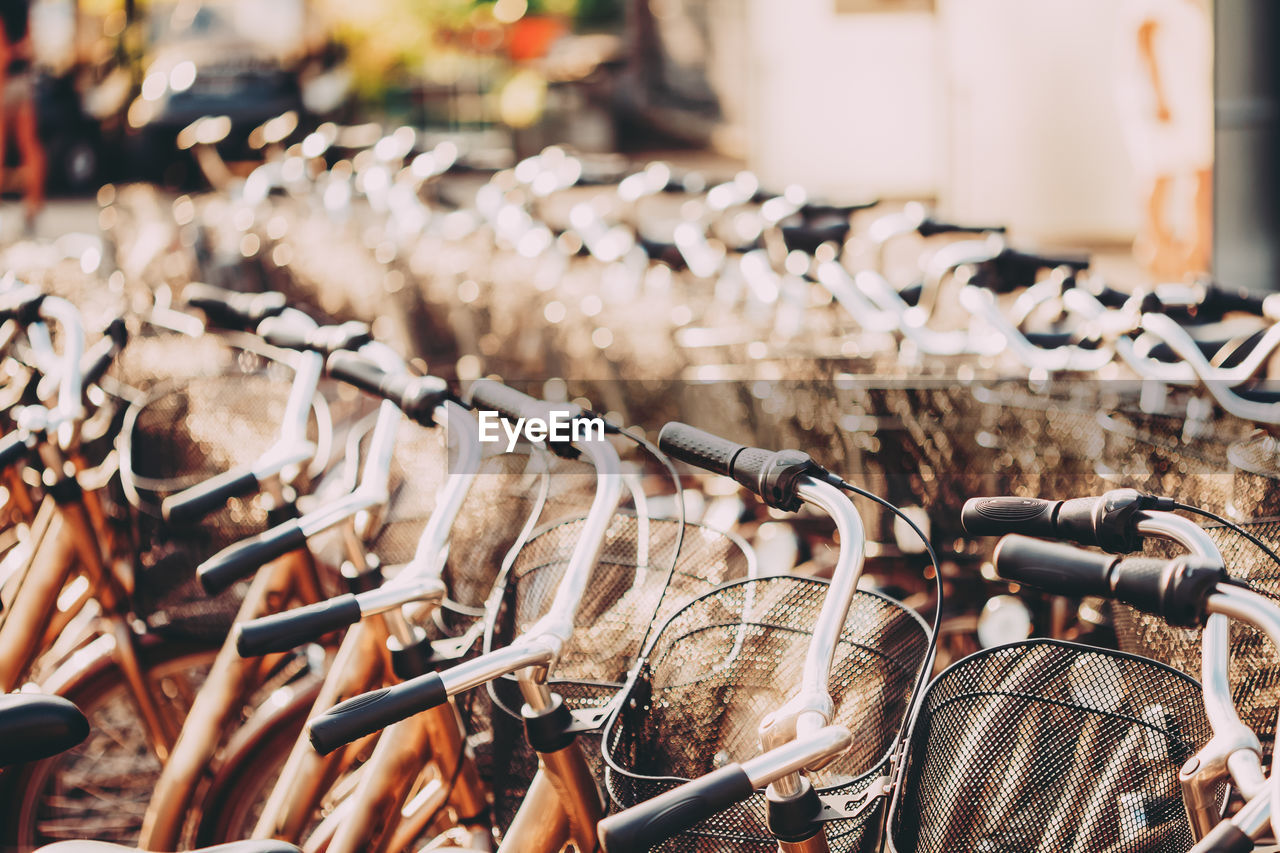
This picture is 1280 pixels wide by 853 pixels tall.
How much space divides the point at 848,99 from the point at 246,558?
1001 cm

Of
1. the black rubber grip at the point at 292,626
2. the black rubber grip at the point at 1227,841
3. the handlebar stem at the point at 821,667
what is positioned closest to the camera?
the black rubber grip at the point at 1227,841

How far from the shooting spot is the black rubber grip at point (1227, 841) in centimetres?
112

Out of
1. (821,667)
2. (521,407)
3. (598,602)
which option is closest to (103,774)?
(598,602)

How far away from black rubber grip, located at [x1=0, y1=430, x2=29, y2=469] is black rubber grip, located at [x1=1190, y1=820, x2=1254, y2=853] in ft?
7.92

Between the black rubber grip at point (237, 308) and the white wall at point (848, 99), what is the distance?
863 centimetres

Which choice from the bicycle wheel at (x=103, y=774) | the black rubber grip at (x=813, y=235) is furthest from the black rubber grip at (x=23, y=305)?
the black rubber grip at (x=813, y=235)

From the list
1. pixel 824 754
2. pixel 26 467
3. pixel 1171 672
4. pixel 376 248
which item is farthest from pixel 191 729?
pixel 376 248

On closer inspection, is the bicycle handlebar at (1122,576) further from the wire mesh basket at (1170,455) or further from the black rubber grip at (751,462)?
the wire mesh basket at (1170,455)

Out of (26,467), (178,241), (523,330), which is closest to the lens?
(26,467)

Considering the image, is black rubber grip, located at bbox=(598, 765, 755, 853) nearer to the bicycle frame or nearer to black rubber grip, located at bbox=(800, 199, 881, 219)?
the bicycle frame

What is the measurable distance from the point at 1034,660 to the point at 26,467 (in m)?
2.87

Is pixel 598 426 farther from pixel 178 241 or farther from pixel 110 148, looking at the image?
pixel 110 148

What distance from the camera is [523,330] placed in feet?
16.5

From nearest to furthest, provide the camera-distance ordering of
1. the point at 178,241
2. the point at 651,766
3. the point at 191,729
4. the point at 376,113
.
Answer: the point at 651,766 → the point at 191,729 → the point at 178,241 → the point at 376,113
